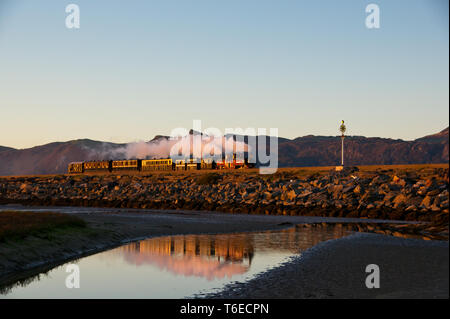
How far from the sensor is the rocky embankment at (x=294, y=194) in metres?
42.4

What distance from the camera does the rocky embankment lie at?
42366mm

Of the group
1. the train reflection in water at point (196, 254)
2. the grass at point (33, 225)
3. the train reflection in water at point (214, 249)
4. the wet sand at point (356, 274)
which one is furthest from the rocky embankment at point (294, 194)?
the grass at point (33, 225)

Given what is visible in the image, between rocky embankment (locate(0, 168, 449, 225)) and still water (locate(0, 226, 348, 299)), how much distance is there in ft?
45.2

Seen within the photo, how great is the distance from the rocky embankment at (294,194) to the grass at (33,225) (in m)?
24.1

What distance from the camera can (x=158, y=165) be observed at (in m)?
118

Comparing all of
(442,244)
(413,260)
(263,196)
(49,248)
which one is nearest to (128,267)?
(49,248)

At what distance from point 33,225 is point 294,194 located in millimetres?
32264
